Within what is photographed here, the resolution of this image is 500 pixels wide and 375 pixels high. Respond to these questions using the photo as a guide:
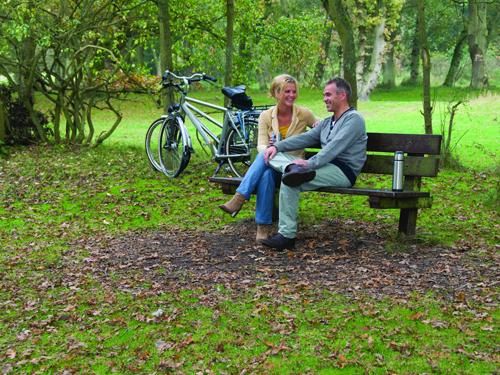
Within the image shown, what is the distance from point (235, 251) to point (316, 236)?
2.77 feet

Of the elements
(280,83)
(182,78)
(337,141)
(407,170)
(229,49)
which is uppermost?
(229,49)

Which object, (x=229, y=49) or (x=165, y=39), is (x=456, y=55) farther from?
(x=165, y=39)

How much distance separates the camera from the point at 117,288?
5543mm

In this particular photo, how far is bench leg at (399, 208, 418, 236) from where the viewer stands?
6414 millimetres

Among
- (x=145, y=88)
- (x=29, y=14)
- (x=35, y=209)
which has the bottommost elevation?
(x=35, y=209)

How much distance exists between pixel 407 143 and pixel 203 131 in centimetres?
377

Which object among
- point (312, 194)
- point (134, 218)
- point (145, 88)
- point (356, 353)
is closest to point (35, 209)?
point (134, 218)

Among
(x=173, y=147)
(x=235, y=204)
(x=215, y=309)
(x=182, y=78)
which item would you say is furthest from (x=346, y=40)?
(x=215, y=309)

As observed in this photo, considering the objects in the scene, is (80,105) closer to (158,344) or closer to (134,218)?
(134,218)

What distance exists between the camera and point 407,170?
6.29m

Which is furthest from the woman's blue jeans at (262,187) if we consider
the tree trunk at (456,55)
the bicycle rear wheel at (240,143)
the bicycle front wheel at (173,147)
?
the tree trunk at (456,55)

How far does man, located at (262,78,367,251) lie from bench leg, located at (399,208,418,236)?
55 centimetres

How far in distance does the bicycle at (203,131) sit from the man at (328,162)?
7.74ft

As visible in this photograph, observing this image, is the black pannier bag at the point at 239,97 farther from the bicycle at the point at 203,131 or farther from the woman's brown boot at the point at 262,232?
the woman's brown boot at the point at 262,232
